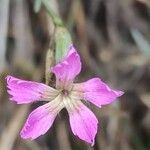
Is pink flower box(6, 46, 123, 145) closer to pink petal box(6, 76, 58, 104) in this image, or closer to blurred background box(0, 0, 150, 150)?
pink petal box(6, 76, 58, 104)

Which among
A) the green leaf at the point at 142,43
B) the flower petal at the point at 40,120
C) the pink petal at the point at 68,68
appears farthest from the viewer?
the green leaf at the point at 142,43

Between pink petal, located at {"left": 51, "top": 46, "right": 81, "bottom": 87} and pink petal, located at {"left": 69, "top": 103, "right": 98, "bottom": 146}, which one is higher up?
pink petal, located at {"left": 51, "top": 46, "right": 81, "bottom": 87}

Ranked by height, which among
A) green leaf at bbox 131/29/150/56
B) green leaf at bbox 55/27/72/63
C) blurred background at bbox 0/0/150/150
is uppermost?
green leaf at bbox 55/27/72/63

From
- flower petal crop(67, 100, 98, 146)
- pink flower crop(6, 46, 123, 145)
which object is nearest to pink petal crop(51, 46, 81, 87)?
pink flower crop(6, 46, 123, 145)

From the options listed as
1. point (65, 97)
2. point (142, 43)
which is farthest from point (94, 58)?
point (65, 97)

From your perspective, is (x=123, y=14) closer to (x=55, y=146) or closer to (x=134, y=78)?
(x=134, y=78)

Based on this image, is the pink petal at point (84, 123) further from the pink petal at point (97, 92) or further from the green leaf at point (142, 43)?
the green leaf at point (142, 43)

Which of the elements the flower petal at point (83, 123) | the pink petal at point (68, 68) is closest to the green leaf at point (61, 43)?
the pink petal at point (68, 68)

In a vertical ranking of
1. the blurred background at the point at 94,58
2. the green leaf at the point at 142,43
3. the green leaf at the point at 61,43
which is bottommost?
the blurred background at the point at 94,58
